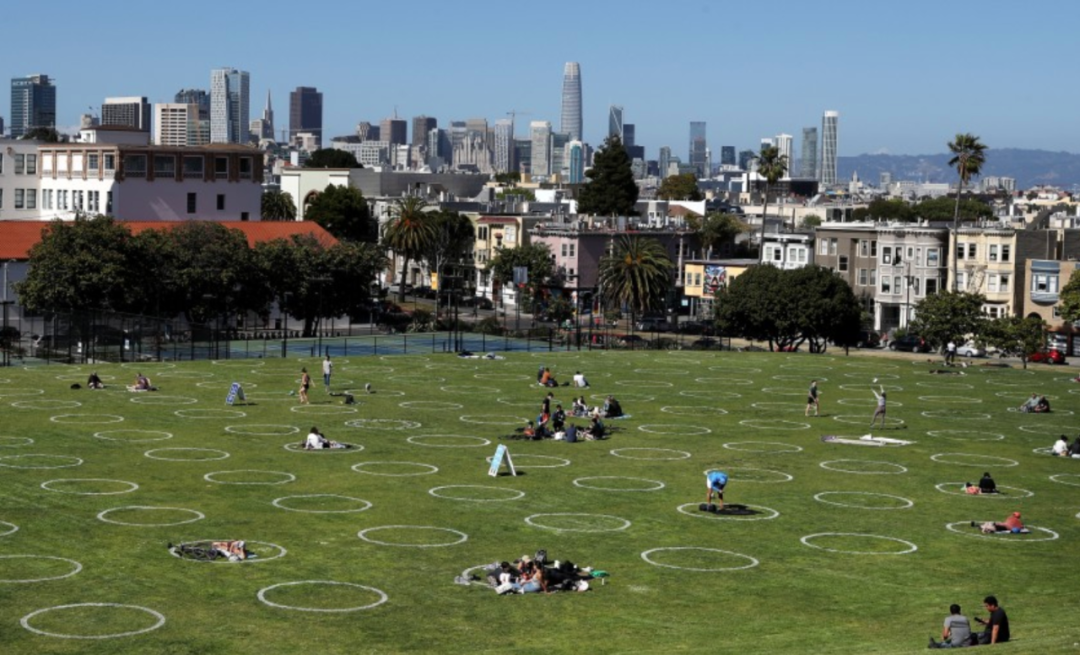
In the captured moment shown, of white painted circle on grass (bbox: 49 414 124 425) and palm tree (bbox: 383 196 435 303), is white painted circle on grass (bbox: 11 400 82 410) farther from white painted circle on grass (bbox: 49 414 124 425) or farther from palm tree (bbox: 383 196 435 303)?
palm tree (bbox: 383 196 435 303)

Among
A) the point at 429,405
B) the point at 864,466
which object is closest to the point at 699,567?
the point at 864,466

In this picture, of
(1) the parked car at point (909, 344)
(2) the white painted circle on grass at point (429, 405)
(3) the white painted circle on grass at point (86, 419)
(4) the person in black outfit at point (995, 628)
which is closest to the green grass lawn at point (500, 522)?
(3) the white painted circle on grass at point (86, 419)

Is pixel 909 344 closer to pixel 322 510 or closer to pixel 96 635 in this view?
pixel 322 510

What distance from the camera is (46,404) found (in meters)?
71.1

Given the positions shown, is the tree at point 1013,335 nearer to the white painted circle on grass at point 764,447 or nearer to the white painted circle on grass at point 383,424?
the white painted circle on grass at point 764,447

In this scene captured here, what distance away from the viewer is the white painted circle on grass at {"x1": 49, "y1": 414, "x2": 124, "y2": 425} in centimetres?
6588

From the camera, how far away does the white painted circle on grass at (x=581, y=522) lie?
4641cm

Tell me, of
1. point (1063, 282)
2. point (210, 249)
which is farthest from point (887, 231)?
point (210, 249)

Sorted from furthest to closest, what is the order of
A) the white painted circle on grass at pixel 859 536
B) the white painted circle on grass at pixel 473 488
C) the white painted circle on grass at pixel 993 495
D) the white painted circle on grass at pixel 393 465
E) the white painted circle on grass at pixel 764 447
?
1. the white painted circle on grass at pixel 764 447
2. the white painted circle on grass at pixel 393 465
3. the white painted circle on grass at pixel 993 495
4. the white painted circle on grass at pixel 473 488
5. the white painted circle on grass at pixel 859 536

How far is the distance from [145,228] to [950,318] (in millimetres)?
67632

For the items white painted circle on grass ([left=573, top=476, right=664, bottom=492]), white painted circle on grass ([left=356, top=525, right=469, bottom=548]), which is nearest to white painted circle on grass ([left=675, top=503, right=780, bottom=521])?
white painted circle on grass ([left=573, top=476, right=664, bottom=492])

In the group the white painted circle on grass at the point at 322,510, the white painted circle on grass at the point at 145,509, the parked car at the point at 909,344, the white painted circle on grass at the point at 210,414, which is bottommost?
the white painted circle on grass at the point at 145,509

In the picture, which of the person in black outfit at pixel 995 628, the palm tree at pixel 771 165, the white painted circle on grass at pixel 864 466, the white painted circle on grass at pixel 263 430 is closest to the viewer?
the person in black outfit at pixel 995 628

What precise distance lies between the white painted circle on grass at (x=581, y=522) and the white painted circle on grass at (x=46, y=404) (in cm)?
3080
